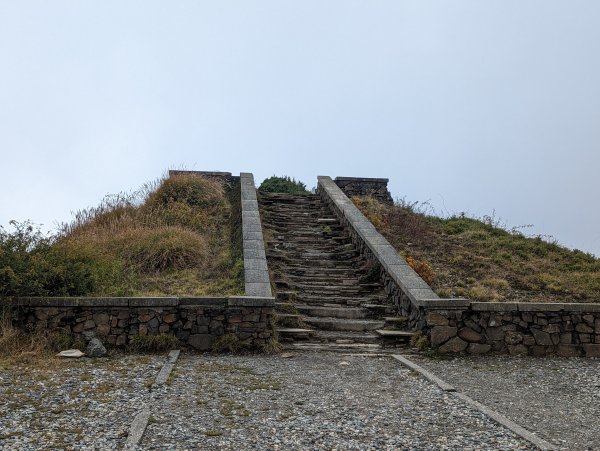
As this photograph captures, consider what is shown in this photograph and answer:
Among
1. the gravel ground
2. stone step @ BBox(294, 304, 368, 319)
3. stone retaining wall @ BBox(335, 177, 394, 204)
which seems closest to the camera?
the gravel ground

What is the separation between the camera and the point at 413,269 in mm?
9133

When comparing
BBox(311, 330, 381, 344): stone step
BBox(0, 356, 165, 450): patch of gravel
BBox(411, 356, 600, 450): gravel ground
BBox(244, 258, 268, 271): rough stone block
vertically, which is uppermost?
BBox(244, 258, 268, 271): rough stone block

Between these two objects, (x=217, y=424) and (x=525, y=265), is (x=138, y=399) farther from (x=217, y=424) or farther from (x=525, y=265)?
(x=525, y=265)

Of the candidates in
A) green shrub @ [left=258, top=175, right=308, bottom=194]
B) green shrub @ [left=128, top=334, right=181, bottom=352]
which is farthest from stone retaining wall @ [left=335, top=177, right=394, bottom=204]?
green shrub @ [left=128, top=334, right=181, bottom=352]

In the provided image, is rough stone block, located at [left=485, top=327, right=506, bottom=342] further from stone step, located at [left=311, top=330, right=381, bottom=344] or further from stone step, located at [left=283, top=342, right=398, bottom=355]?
stone step, located at [left=311, top=330, right=381, bottom=344]

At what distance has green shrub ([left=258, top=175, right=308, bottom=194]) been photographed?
1850 centimetres

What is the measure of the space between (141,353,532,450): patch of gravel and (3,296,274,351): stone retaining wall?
0.60 metres

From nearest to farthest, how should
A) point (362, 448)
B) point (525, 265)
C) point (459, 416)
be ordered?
point (362, 448) → point (459, 416) → point (525, 265)

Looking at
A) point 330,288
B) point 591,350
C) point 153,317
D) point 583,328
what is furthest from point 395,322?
point 153,317

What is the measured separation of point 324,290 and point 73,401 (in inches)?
194

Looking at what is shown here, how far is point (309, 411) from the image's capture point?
184 inches

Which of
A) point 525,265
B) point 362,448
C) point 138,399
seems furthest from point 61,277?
point 525,265

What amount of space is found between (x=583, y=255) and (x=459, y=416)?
27.2ft

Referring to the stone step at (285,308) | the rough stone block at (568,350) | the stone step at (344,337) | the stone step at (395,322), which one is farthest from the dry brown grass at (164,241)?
the rough stone block at (568,350)
